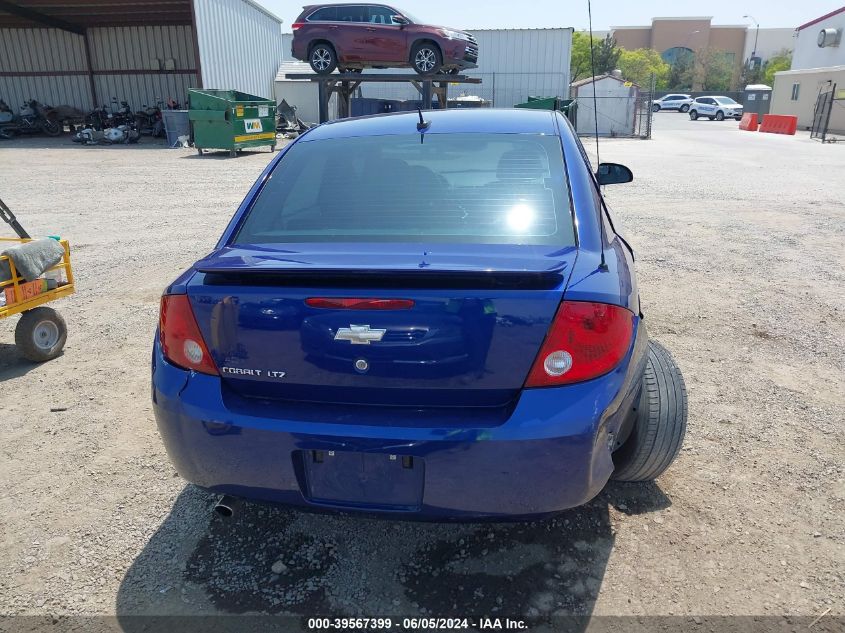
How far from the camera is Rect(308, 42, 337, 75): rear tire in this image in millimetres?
17359

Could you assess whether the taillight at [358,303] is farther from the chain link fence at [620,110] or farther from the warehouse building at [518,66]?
the warehouse building at [518,66]

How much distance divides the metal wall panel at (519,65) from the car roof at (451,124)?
3177 centimetres

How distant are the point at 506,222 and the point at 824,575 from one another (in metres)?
1.84

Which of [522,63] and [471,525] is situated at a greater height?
[522,63]

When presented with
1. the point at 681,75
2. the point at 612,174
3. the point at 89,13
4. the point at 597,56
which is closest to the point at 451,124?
the point at 612,174

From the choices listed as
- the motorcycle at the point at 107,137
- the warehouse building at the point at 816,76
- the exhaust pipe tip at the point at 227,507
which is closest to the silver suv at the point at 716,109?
the warehouse building at the point at 816,76

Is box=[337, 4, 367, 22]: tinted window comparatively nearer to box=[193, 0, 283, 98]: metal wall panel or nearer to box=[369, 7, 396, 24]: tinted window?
box=[369, 7, 396, 24]: tinted window

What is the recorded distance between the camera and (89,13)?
26.4 metres

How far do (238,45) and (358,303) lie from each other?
27.9 meters

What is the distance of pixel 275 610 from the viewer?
2.29 meters

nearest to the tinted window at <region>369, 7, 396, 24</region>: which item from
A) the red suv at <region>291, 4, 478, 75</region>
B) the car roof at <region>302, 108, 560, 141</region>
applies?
the red suv at <region>291, 4, 478, 75</region>

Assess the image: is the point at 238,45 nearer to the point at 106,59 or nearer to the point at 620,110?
the point at 106,59

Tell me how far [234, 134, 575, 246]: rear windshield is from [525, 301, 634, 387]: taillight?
399 mm

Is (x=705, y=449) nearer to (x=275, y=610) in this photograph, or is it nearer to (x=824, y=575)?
(x=824, y=575)
